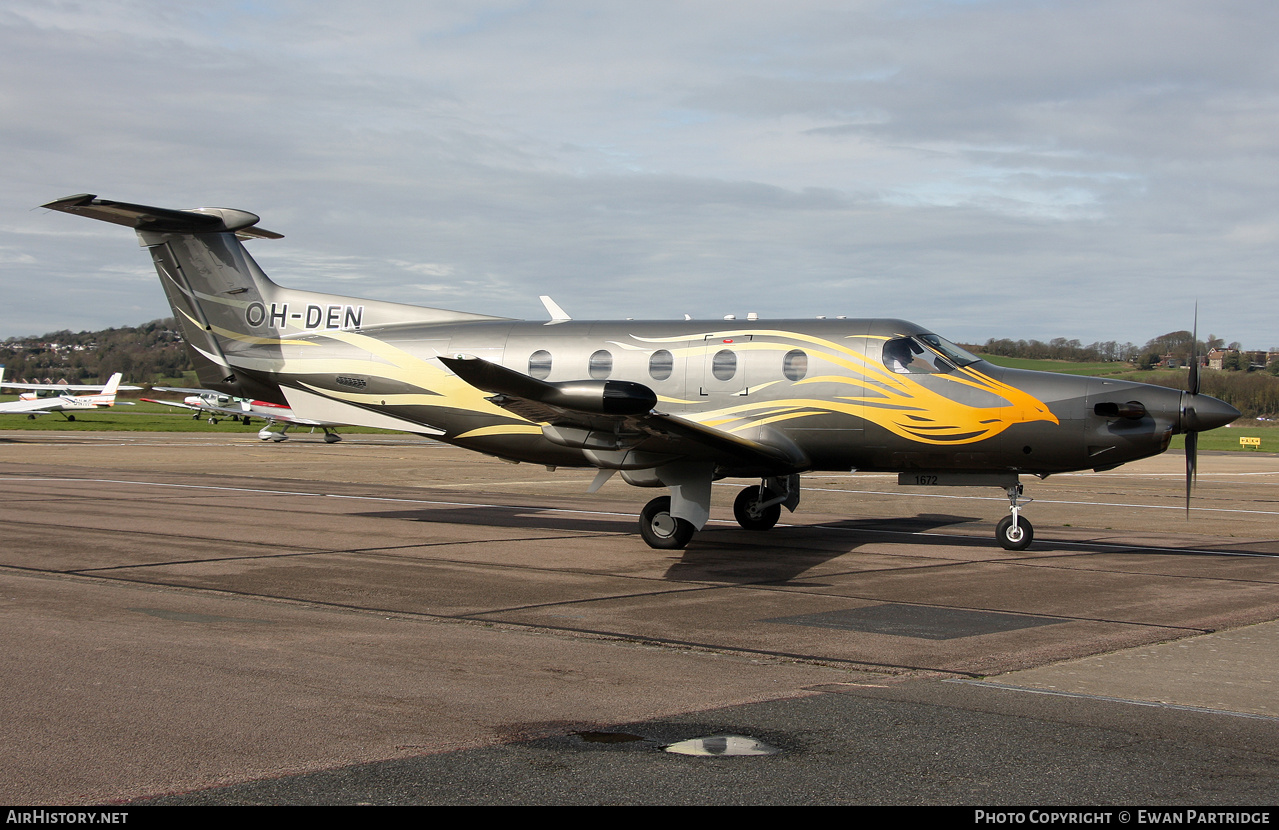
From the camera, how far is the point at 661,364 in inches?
615

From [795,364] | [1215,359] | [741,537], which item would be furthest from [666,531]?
[1215,359]

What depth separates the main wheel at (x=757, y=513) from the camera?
16781mm

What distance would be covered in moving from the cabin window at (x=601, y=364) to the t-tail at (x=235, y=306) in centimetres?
258

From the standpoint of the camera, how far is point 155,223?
56.8 feet

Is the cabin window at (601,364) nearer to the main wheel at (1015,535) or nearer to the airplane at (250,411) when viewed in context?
the main wheel at (1015,535)

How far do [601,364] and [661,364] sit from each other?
1.01 meters

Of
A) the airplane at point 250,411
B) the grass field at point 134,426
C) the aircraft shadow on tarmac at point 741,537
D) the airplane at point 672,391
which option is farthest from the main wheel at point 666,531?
the airplane at point 250,411

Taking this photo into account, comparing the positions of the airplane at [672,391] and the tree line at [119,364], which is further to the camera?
the tree line at [119,364]

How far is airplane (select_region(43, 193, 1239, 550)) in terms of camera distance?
540 inches
